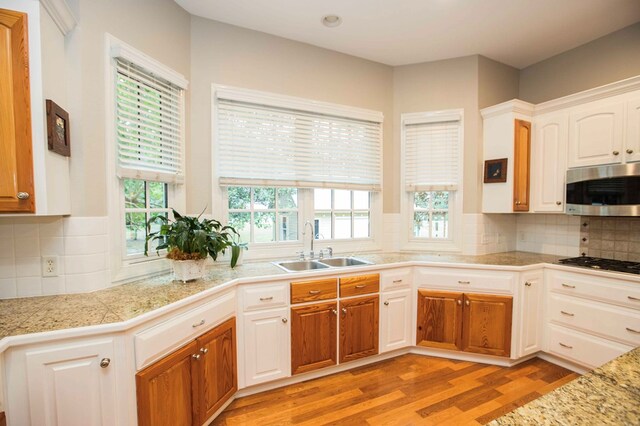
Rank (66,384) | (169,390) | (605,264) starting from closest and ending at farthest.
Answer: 1. (66,384)
2. (169,390)
3. (605,264)

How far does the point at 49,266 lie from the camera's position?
5.55 ft

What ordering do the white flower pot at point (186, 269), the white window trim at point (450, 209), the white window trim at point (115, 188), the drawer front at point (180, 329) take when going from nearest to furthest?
1. the drawer front at point (180, 329)
2. the white window trim at point (115, 188)
3. the white flower pot at point (186, 269)
4. the white window trim at point (450, 209)

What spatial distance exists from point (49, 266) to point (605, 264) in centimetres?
400

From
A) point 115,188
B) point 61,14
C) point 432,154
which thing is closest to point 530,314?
point 432,154

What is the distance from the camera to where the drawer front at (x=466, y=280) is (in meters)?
2.56

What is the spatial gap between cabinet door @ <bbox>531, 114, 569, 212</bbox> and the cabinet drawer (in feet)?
6.02

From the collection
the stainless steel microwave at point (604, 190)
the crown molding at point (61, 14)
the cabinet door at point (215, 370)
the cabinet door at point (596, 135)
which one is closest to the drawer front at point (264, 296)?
the cabinet door at point (215, 370)

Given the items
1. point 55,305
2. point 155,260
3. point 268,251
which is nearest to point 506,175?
point 268,251

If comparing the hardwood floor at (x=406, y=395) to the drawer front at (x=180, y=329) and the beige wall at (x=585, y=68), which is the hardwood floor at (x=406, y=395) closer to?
the drawer front at (x=180, y=329)

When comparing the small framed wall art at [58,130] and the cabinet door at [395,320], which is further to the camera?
the cabinet door at [395,320]

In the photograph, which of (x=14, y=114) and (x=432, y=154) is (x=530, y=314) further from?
(x=14, y=114)

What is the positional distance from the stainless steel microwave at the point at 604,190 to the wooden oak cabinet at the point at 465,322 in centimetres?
102

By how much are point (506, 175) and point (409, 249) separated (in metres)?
1.22

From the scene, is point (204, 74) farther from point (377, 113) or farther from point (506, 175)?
point (506, 175)
